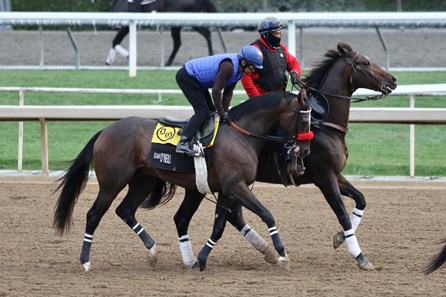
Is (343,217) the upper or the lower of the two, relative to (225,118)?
lower

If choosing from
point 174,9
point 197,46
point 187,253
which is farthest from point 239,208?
point 197,46

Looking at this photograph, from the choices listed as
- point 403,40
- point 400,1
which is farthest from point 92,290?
point 400,1

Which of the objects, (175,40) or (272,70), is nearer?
(272,70)

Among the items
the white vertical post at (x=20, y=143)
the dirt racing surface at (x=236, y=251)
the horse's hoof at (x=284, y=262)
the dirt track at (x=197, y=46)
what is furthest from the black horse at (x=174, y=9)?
the horse's hoof at (x=284, y=262)

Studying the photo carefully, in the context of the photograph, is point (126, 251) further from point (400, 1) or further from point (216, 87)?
point (400, 1)

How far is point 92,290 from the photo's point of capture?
7621 mm

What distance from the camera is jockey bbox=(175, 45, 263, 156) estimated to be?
8344mm

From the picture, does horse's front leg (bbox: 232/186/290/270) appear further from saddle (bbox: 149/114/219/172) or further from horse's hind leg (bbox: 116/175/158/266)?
horse's hind leg (bbox: 116/175/158/266)

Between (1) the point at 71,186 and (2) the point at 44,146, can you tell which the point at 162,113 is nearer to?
(2) the point at 44,146

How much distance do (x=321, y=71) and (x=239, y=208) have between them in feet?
4.77

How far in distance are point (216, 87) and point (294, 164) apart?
928 mm

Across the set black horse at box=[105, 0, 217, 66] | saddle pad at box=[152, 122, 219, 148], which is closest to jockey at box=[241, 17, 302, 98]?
saddle pad at box=[152, 122, 219, 148]

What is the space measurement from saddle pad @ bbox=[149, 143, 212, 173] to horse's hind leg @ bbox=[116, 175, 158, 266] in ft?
1.47

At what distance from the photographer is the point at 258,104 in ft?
28.0
